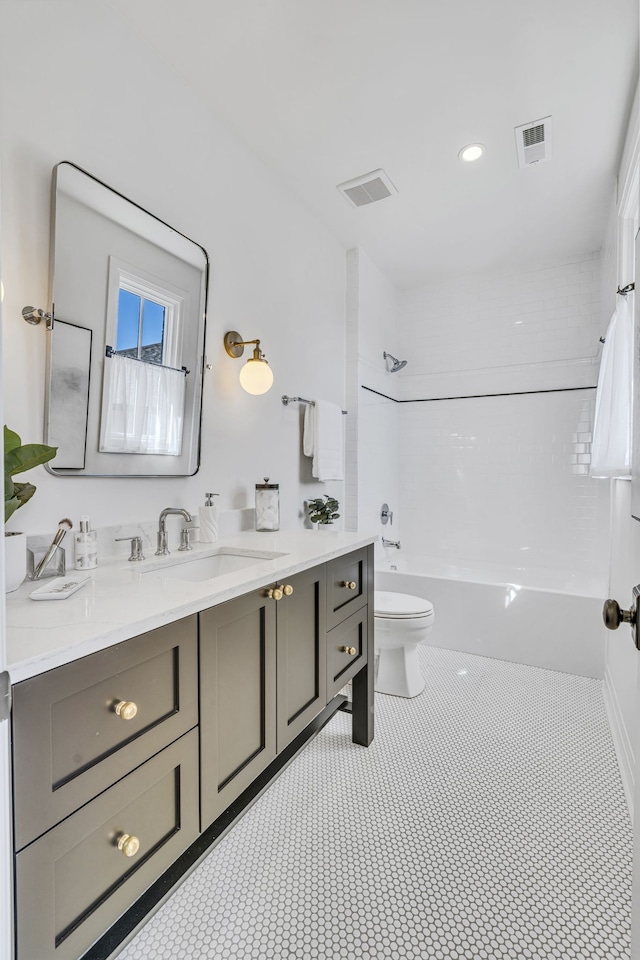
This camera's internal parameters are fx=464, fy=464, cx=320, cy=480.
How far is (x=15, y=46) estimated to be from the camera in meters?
1.23

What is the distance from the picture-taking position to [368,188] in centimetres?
248

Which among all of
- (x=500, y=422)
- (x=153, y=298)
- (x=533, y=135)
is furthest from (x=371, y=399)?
(x=153, y=298)

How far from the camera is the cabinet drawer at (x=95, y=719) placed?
2.30 ft

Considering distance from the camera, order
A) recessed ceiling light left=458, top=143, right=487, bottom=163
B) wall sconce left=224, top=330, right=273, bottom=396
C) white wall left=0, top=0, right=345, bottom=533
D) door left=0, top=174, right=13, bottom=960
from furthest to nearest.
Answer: recessed ceiling light left=458, top=143, right=487, bottom=163 < wall sconce left=224, top=330, right=273, bottom=396 < white wall left=0, top=0, right=345, bottom=533 < door left=0, top=174, right=13, bottom=960

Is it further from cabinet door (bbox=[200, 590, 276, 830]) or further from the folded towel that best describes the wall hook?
the folded towel

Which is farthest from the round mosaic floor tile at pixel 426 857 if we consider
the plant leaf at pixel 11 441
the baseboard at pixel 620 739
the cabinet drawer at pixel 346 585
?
the plant leaf at pixel 11 441

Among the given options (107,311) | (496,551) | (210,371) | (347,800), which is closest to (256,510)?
(210,371)

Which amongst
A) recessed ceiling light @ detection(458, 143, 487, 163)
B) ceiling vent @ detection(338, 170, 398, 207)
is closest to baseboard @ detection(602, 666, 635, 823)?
recessed ceiling light @ detection(458, 143, 487, 163)

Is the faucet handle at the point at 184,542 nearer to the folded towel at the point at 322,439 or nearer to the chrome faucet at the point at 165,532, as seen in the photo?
the chrome faucet at the point at 165,532

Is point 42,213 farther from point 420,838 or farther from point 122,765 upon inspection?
point 420,838

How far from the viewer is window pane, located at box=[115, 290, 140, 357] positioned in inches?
60.0

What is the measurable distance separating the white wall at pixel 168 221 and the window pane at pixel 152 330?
29 cm

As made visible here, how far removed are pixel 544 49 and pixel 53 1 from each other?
1.61 m

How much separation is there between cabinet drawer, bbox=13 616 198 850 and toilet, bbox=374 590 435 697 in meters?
1.40
